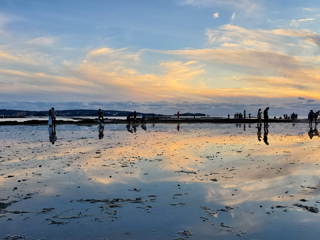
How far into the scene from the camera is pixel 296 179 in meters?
10.0

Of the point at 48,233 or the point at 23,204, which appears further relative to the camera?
the point at 23,204

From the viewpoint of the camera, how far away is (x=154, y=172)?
437 inches

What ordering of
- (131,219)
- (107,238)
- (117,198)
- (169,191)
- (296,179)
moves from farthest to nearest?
(296,179) → (169,191) → (117,198) → (131,219) → (107,238)

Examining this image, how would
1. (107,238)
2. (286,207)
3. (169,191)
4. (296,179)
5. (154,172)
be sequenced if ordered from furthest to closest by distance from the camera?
(154,172) < (296,179) < (169,191) < (286,207) < (107,238)

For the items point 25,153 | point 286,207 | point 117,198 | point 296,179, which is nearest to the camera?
point 286,207

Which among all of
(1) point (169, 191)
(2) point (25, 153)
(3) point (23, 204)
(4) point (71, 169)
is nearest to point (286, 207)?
(1) point (169, 191)

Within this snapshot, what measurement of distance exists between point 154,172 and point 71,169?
3558mm

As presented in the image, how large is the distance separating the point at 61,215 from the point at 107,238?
1746mm

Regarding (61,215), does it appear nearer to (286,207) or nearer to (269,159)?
(286,207)

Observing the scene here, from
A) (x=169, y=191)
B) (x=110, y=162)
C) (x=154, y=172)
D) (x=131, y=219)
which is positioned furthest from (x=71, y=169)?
(x=131, y=219)

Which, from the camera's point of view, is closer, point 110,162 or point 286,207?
point 286,207

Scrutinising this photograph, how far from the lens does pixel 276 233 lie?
5.51 m

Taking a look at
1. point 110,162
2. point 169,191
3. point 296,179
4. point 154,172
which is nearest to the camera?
point 169,191

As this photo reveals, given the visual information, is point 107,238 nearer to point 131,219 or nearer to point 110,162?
point 131,219
